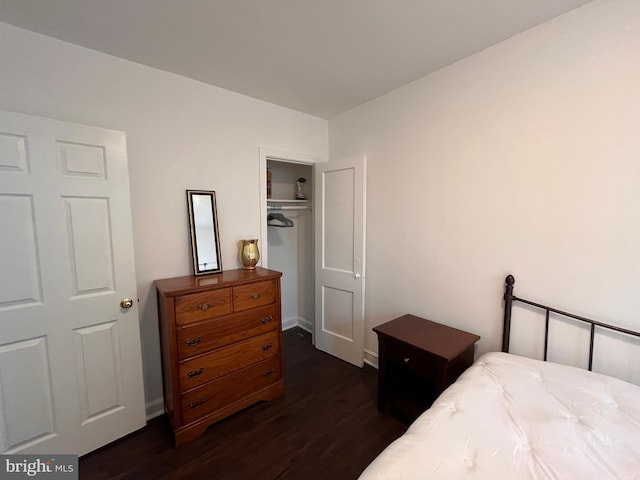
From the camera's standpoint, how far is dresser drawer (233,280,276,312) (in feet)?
6.45

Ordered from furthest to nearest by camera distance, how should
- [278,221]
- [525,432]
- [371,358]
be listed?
[278,221] → [371,358] → [525,432]

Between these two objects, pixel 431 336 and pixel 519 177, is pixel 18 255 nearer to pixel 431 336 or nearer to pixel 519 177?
pixel 431 336

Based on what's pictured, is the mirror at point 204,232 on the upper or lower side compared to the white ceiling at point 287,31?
lower

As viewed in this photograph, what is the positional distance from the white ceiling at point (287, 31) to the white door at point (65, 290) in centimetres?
57

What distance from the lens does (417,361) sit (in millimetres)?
1778

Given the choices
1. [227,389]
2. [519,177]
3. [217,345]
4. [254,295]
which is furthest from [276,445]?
[519,177]

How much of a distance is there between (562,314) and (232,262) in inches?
92.5

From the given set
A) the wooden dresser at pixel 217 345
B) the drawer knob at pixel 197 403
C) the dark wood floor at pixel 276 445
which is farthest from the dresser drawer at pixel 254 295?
the dark wood floor at pixel 276 445

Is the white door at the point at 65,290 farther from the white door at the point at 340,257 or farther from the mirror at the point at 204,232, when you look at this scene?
the white door at the point at 340,257

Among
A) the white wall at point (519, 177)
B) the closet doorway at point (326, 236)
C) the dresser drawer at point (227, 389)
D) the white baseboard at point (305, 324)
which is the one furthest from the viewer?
the white baseboard at point (305, 324)

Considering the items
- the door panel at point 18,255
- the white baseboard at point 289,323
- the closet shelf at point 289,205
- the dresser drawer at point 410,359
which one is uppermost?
the closet shelf at point 289,205

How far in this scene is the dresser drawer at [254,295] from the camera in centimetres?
196

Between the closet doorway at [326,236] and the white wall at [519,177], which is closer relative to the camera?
the white wall at [519,177]

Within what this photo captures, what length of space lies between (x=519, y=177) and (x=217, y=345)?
2291 mm
